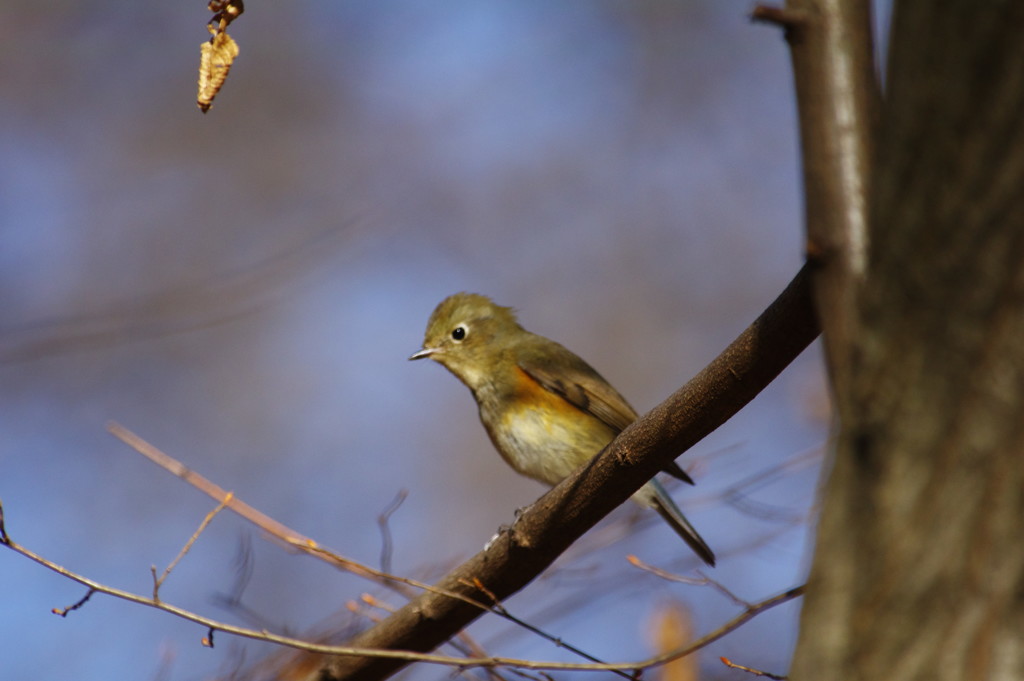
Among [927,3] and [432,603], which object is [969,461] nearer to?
[927,3]

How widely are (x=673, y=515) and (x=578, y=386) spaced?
855 millimetres

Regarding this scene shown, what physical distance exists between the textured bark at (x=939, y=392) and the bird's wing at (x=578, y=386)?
3.84 metres

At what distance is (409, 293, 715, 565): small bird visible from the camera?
16.6ft

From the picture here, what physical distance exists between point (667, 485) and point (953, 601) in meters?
3.90

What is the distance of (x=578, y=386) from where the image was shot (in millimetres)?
5297

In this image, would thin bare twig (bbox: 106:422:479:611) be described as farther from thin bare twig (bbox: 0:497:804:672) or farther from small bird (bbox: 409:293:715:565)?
small bird (bbox: 409:293:715:565)

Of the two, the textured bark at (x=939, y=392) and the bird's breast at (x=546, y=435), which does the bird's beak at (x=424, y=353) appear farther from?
the textured bark at (x=939, y=392)

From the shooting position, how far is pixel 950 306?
1319mm

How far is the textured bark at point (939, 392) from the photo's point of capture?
1.28 meters

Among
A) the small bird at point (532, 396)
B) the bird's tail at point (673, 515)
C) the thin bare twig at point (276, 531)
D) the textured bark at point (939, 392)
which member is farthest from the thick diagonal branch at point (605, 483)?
the bird's tail at point (673, 515)

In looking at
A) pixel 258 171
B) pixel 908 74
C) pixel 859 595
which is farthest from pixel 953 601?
pixel 258 171

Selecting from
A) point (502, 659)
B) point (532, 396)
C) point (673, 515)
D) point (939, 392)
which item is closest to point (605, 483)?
point (502, 659)

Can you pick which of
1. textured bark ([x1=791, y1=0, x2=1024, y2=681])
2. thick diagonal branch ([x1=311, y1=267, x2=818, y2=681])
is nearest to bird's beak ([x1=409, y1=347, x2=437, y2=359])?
thick diagonal branch ([x1=311, y1=267, x2=818, y2=681])

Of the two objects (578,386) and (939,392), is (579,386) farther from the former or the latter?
(939,392)
